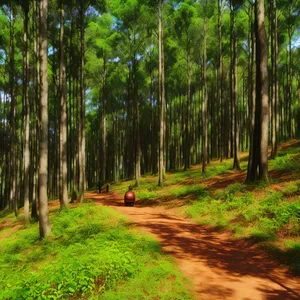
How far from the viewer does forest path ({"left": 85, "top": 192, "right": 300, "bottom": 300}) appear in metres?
5.02

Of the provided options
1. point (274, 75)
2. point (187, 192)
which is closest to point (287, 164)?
point (187, 192)

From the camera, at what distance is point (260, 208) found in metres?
9.47

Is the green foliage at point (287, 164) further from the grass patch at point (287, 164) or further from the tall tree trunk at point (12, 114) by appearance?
the tall tree trunk at point (12, 114)

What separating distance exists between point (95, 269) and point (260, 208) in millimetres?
6279

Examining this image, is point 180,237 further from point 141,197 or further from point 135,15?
point 135,15

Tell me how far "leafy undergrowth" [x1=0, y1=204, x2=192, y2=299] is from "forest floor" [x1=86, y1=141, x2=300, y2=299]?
0.53m

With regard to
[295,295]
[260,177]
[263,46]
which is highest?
[263,46]

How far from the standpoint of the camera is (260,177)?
11734 mm

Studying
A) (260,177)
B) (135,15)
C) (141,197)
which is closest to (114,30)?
(135,15)

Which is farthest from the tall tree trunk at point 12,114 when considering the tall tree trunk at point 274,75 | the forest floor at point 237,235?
the tall tree trunk at point 274,75

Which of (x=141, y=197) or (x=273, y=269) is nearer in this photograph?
(x=273, y=269)

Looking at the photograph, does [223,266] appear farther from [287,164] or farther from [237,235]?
[287,164]

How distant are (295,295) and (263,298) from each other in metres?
0.65

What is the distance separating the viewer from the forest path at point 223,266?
5023 mm
